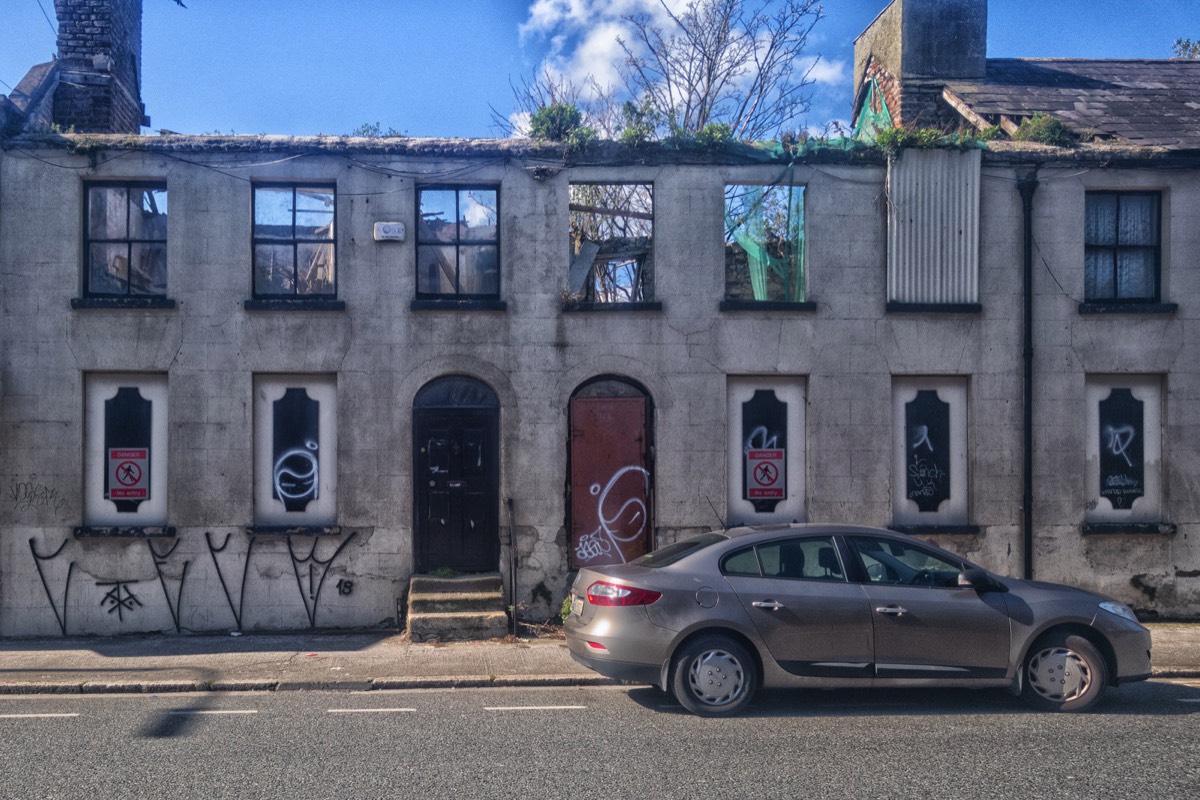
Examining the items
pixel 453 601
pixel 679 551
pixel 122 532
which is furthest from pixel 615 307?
pixel 122 532

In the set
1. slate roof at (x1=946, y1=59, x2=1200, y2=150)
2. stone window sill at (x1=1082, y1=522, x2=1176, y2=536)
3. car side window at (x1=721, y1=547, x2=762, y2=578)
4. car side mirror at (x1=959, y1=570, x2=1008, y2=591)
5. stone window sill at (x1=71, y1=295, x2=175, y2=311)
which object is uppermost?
slate roof at (x1=946, y1=59, x2=1200, y2=150)

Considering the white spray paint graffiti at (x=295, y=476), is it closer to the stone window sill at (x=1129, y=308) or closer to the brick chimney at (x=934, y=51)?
the stone window sill at (x=1129, y=308)

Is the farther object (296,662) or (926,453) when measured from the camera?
(926,453)

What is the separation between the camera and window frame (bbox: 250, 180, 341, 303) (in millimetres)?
11961

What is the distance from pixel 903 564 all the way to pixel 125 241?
9579mm

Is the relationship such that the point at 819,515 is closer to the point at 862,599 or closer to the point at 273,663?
the point at 862,599

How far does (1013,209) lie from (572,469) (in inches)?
252

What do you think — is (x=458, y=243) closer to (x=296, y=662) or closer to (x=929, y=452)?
(x=296, y=662)

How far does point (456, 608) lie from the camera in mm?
11211

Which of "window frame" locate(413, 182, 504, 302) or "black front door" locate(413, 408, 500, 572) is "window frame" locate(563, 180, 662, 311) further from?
"black front door" locate(413, 408, 500, 572)

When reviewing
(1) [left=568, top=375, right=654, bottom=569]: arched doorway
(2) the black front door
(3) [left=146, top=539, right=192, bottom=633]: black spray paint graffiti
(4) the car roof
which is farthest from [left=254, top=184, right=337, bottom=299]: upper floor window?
(4) the car roof

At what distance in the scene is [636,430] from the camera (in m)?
12.1

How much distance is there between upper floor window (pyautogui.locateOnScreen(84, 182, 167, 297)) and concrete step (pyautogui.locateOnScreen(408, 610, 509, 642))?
201 inches

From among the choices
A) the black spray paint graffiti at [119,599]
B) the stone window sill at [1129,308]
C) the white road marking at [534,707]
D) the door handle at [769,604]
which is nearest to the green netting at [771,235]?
the stone window sill at [1129,308]
